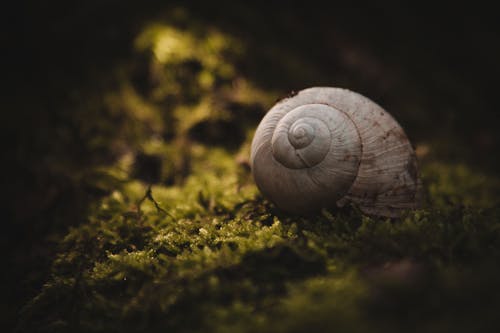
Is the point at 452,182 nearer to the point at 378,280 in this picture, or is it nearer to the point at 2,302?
the point at 378,280

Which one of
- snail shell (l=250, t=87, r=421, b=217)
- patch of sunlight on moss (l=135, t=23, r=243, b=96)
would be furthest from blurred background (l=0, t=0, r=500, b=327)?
snail shell (l=250, t=87, r=421, b=217)

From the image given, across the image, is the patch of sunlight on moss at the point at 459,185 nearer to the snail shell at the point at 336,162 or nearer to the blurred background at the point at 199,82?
the blurred background at the point at 199,82

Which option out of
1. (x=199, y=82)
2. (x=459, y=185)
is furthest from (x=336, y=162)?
(x=199, y=82)

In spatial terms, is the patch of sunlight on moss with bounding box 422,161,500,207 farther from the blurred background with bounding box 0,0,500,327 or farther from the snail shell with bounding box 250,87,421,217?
the snail shell with bounding box 250,87,421,217

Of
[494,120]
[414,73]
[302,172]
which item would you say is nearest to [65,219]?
[302,172]

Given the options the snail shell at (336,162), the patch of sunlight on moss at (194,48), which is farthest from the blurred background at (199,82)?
the snail shell at (336,162)

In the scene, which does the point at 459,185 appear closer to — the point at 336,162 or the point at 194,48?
the point at 336,162
